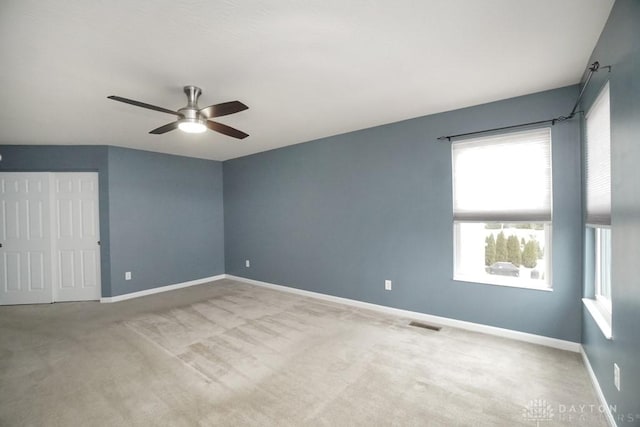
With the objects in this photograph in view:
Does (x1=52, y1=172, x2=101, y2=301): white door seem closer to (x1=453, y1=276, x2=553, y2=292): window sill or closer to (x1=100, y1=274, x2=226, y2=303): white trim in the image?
(x1=100, y1=274, x2=226, y2=303): white trim

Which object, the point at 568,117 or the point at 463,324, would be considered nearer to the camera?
the point at 568,117

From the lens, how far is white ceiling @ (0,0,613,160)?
159 cm

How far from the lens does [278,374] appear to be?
2.30m

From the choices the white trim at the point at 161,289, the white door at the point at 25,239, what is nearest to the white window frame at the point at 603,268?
the white trim at the point at 161,289

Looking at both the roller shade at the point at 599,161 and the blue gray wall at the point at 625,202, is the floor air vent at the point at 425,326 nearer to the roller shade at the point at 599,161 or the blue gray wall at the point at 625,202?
the blue gray wall at the point at 625,202

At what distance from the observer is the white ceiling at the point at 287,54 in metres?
1.59

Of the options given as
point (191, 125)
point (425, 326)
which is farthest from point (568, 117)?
point (191, 125)

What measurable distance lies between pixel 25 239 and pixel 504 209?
22.4ft

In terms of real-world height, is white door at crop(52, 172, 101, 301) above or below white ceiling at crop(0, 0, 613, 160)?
below

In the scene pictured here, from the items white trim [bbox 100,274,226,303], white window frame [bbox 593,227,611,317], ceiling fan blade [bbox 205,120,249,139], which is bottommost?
white trim [bbox 100,274,226,303]

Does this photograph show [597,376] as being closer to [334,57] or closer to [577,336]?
[577,336]

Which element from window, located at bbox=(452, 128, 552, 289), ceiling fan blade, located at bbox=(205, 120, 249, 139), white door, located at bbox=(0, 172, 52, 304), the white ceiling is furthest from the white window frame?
white door, located at bbox=(0, 172, 52, 304)

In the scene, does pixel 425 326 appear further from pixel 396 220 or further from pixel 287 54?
pixel 287 54

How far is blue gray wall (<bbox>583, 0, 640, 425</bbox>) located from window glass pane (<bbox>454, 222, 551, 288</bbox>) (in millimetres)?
1159
